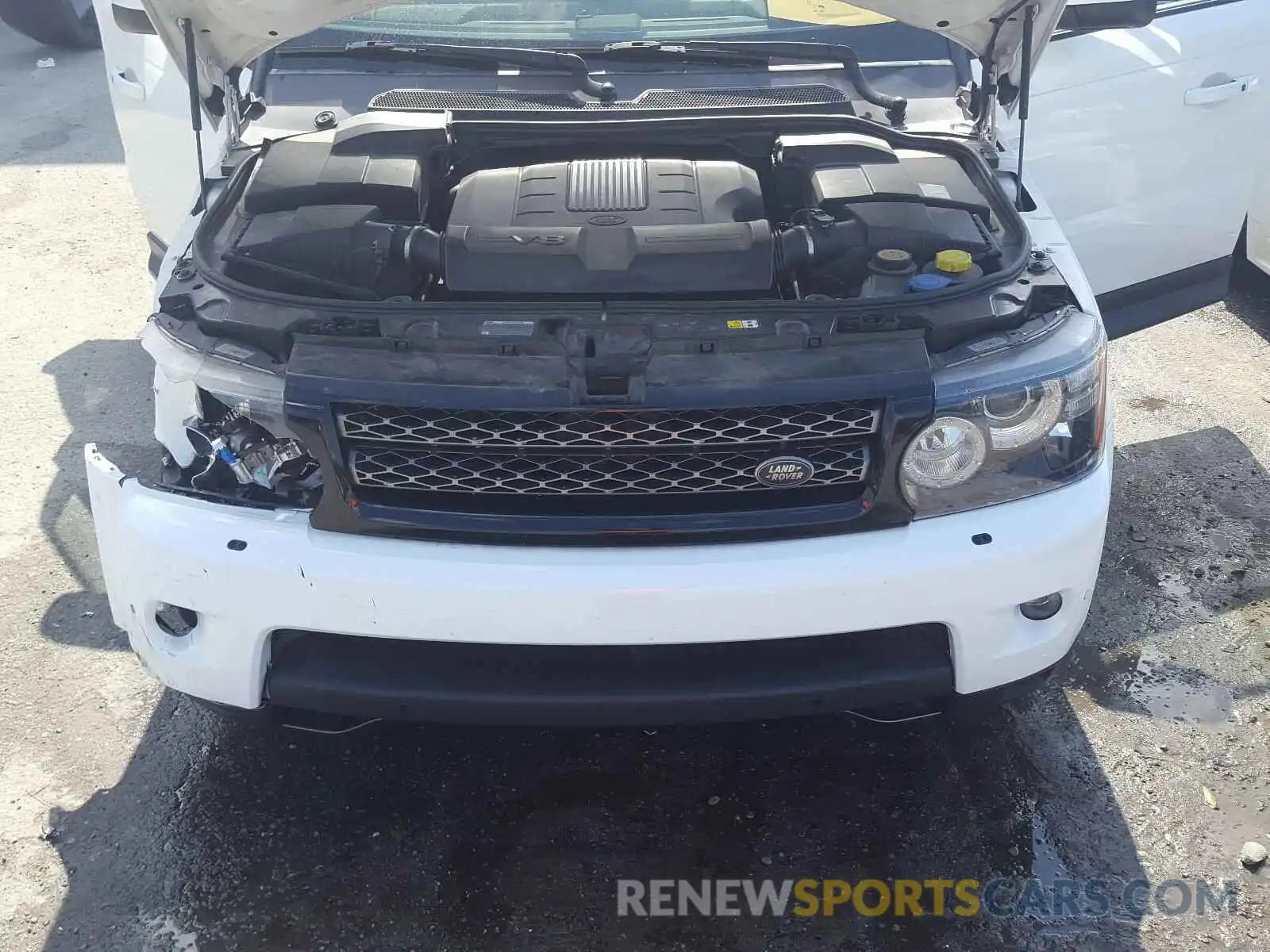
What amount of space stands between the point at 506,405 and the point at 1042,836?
4.68ft

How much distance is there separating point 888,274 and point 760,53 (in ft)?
3.25

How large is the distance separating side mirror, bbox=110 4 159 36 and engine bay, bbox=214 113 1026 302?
0.41m

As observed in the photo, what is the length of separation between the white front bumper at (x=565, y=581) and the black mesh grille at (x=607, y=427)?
0.18 m

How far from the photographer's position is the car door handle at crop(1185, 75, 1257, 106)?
3.36 m

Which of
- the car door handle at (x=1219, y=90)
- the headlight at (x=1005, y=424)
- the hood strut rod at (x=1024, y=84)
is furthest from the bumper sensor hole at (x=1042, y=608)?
the car door handle at (x=1219, y=90)

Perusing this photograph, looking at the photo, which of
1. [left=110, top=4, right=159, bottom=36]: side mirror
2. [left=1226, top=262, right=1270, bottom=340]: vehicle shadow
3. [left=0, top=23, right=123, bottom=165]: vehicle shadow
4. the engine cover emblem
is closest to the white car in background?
the engine cover emblem

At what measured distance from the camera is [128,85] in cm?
364

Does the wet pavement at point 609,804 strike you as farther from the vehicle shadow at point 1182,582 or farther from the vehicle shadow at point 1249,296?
the vehicle shadow at point 1249,296

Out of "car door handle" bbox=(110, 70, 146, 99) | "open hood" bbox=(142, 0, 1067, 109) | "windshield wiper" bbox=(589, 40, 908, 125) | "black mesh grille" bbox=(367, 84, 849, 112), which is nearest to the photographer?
"open hood" bbox=(142, 0, 1067, 109)

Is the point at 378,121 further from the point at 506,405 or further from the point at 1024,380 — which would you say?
the point at 1024,380

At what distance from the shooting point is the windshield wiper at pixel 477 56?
3.00 meters

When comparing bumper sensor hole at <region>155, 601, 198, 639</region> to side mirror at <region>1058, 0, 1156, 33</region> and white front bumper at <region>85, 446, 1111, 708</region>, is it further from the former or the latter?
side mirror at <region>1058, 0, 1156, 33</region>

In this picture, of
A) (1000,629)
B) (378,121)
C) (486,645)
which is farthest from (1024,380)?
(378,121)

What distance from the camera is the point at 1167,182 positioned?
341 centimetres
